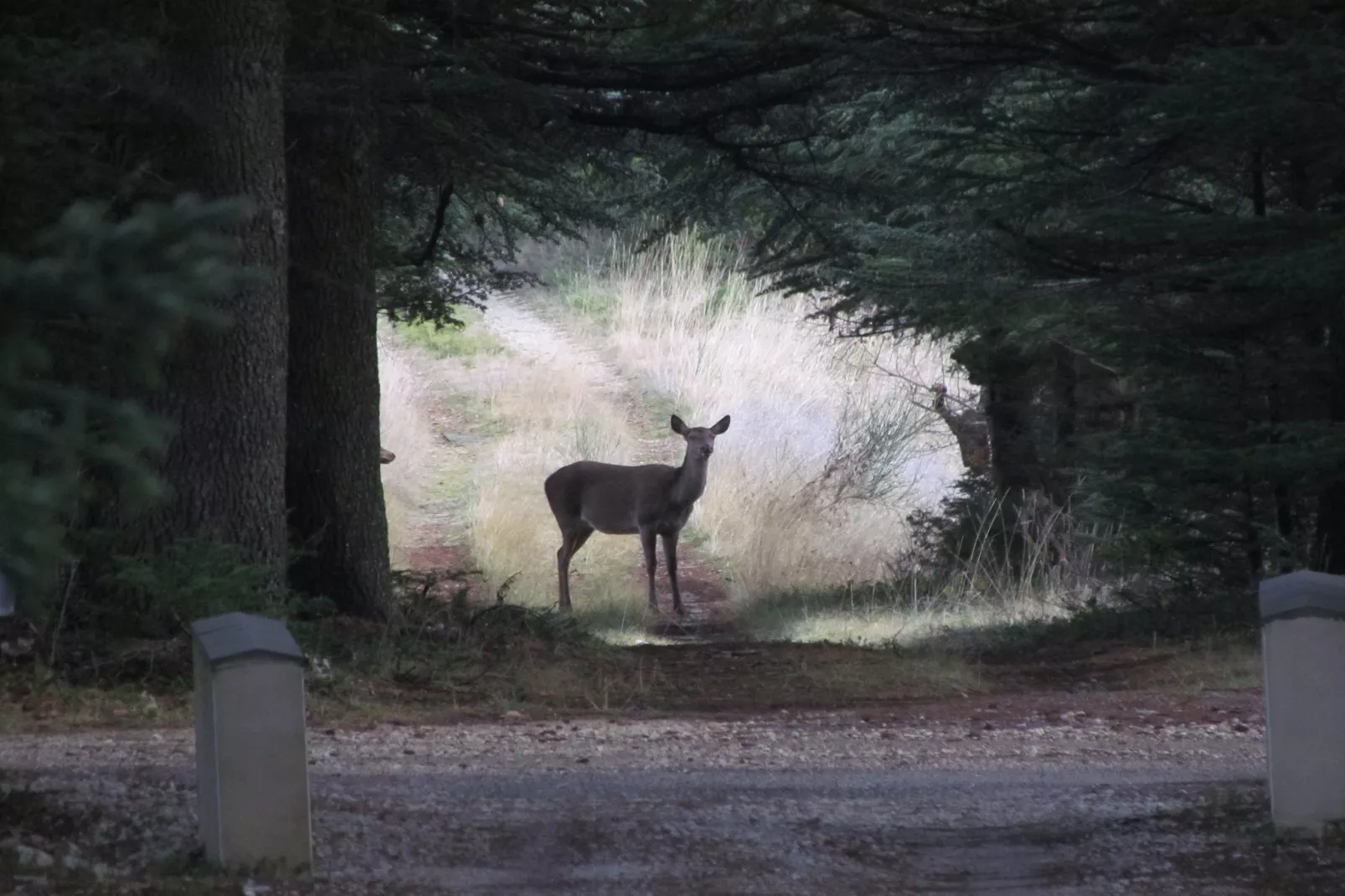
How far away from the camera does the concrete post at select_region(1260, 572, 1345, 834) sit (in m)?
5.60

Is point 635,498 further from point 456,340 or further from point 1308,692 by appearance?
point 456,340

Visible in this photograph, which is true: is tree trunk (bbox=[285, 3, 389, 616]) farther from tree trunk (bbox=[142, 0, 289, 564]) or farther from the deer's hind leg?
the deer's hind leg

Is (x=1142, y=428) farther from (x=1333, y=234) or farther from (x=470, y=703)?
(x=470, y=703)

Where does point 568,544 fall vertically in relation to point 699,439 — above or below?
below

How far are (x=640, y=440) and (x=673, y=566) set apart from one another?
12370 millimetres

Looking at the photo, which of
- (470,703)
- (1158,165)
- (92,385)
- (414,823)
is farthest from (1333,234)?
(92,385)

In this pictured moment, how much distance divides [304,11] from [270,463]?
2.63 meters

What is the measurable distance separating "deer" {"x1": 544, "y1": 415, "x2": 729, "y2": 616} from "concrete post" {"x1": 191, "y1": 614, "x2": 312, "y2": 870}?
1422cm

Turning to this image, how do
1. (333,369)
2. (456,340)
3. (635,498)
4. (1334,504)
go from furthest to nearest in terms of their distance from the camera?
1. (456,340)
2. (635,498)
3. (1334,504)
4. (333,369)

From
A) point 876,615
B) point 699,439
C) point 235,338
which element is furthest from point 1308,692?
point 699,439

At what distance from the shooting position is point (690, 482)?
66.3 ft

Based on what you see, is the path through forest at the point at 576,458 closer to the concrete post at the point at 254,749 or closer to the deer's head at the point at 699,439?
the deer's head at the point at 699,439

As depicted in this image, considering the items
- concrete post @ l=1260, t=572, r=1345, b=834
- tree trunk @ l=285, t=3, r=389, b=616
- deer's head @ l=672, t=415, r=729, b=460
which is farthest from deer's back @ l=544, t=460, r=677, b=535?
concrete post @ l=1260, t=572, r=1345, b=834

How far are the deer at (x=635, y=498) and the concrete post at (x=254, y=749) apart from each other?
14.2 metres
